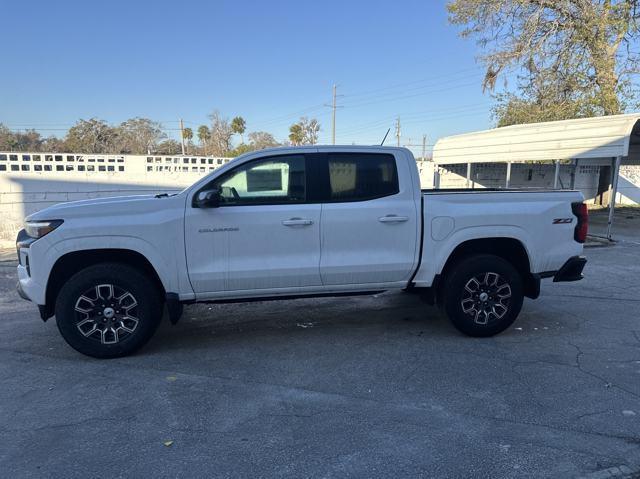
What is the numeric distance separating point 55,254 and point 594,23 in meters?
20.6

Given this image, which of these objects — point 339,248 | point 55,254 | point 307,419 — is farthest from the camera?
point 339,248

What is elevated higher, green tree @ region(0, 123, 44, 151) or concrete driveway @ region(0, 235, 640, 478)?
green tree @ region(0, 123, 44, 151)

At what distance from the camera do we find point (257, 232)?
4496 millimetres

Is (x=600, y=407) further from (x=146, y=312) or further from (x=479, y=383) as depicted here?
(x=146, y=312)

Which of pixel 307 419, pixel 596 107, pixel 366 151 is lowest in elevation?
pixel 307 419

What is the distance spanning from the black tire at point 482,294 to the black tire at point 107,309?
2.96 m

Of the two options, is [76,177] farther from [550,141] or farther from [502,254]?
[550,141]

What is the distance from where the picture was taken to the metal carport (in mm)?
11719

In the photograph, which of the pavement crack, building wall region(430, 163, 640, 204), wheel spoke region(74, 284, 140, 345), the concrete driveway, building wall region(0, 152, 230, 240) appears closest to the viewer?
the concrete driveway

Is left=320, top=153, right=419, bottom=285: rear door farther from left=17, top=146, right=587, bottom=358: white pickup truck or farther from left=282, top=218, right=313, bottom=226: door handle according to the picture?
left=282, top=218, right=313, bottom=226: door handle

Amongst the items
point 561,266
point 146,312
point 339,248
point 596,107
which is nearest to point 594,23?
point 596,107

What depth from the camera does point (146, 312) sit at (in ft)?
14.5

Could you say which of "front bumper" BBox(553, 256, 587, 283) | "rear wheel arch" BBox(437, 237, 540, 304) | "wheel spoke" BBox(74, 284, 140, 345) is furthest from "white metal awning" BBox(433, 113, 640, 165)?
"wheel spoke" BBox(74, 284, 140, 345)

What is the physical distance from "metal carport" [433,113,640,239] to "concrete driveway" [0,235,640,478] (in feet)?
25.2
